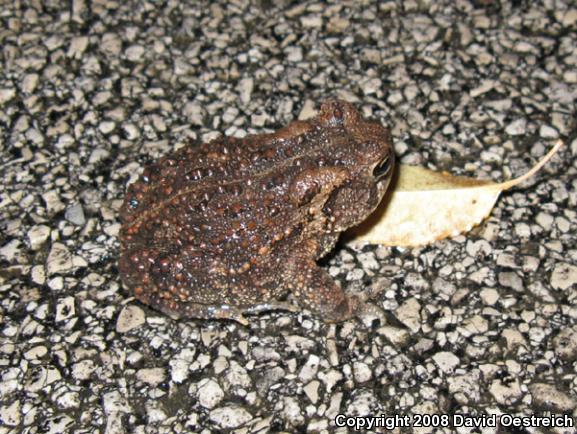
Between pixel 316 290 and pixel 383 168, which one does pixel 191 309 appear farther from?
pixel 383 168

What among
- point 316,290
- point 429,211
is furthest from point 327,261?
point 429,211

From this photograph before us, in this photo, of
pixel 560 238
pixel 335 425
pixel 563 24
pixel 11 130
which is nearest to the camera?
pixel 335 425

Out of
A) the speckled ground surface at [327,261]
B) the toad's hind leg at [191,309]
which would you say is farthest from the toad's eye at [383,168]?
the toad's hind leg at [191,309]

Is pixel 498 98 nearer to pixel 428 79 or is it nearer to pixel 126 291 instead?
pixel 428 79

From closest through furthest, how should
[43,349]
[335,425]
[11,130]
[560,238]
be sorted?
[335,425]
[43,349]
[560,238]
[11,130]

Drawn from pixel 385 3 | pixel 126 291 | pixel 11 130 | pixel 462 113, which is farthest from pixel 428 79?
pixel 11 130
